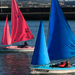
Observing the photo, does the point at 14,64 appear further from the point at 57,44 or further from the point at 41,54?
the point at 41,54

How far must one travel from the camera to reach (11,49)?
37562 mm

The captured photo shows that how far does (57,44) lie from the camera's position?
2464 cm

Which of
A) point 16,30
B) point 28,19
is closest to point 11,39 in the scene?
point 16,30

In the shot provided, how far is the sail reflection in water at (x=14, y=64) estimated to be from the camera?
27017 millimetres

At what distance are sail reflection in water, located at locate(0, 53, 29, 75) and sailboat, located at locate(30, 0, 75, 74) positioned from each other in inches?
124

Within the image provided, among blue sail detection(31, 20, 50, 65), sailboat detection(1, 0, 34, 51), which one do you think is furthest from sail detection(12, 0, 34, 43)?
blue sail detection(31, 20, 50, 65)

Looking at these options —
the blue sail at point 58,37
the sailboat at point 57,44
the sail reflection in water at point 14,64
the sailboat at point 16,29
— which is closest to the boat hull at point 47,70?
the sailboat at point 57,44

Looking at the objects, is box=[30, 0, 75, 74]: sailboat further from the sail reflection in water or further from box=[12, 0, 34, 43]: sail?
box=[12, 0, 34, 43]: sail

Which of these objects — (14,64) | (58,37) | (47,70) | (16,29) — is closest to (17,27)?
(16,29)

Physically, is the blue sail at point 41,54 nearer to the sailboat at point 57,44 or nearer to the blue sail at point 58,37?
the sailboat at point 57,44

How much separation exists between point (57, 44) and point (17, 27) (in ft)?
50.9

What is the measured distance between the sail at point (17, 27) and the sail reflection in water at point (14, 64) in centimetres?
292

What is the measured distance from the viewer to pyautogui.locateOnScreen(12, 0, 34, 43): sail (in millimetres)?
38969

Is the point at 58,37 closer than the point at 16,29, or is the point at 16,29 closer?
the point at 58,37
